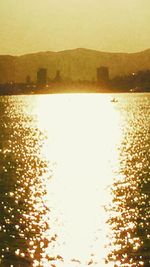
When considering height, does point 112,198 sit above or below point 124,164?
below

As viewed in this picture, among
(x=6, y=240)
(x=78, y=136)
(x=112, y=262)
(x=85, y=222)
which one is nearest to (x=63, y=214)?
(x=85, y=222)

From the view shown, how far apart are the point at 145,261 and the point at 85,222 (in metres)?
17.0

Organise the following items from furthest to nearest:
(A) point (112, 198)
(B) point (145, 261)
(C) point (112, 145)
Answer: (C) point (112, 145), (A) point (112, 198), (B) point (145, 261)

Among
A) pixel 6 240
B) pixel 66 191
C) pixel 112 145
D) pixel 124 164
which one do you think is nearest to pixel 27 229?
pixel 6 240

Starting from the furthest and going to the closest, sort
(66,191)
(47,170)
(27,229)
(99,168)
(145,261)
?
1. (99,168)
2. (47,170)
3. (66,191)
4. (27,229)
5. (145,261)

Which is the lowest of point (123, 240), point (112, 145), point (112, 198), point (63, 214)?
point (123, 240)

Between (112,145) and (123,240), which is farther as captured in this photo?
(112,145)

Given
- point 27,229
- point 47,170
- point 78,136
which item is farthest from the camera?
point 78,136

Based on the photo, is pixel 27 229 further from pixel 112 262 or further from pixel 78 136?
pixel 78 136

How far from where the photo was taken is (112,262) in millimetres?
41000

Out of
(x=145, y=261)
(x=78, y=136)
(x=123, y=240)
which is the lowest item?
(x=145, y=261)

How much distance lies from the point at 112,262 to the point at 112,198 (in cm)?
2683

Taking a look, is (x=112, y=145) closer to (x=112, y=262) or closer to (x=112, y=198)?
(x=112, y=198)

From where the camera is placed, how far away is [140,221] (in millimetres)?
53094
